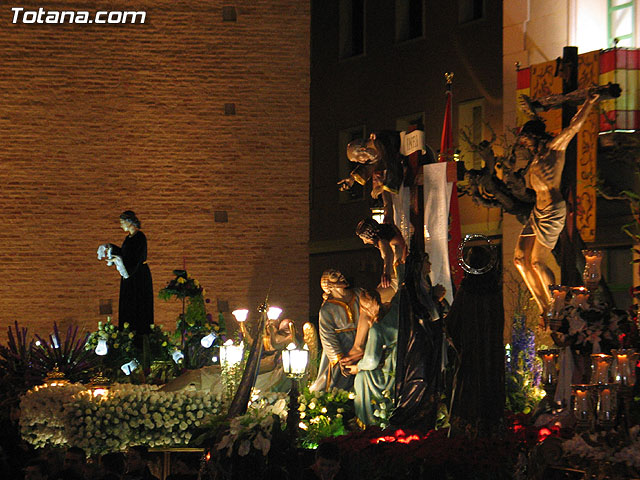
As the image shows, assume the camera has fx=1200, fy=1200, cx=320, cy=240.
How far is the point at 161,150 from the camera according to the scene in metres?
20.1

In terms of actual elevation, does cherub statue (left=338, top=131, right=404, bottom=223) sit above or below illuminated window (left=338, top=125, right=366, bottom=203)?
below

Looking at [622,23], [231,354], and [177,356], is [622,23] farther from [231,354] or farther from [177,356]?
[231,354]

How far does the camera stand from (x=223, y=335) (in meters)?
17.1

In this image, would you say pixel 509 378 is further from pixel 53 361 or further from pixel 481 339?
pixel 53 361

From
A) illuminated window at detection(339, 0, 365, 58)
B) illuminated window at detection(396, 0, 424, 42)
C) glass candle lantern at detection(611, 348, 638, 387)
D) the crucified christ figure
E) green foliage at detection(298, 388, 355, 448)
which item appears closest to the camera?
glass candle lantern at detection(611, 348, 638, 387)

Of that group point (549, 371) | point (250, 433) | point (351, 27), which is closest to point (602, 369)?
point (549, 371)

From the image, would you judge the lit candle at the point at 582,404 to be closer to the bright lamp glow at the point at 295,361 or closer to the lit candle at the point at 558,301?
the lit candle at the point at 558,301

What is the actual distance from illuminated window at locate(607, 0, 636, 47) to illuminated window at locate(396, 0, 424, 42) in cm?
863

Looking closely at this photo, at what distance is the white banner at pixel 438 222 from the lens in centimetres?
1185

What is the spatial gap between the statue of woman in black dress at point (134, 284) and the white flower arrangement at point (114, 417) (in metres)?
4.59

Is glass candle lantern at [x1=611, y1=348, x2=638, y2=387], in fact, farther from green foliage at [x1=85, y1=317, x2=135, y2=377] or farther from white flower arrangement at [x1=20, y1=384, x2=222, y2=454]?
green foliage at [x1=85, y1=317, x2=135, y2=377]

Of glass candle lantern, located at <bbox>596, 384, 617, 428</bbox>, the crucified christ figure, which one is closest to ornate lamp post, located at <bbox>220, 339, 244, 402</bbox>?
the crucified christ figure

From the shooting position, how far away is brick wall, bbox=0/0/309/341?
19.8 m

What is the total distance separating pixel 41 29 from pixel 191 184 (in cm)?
359
